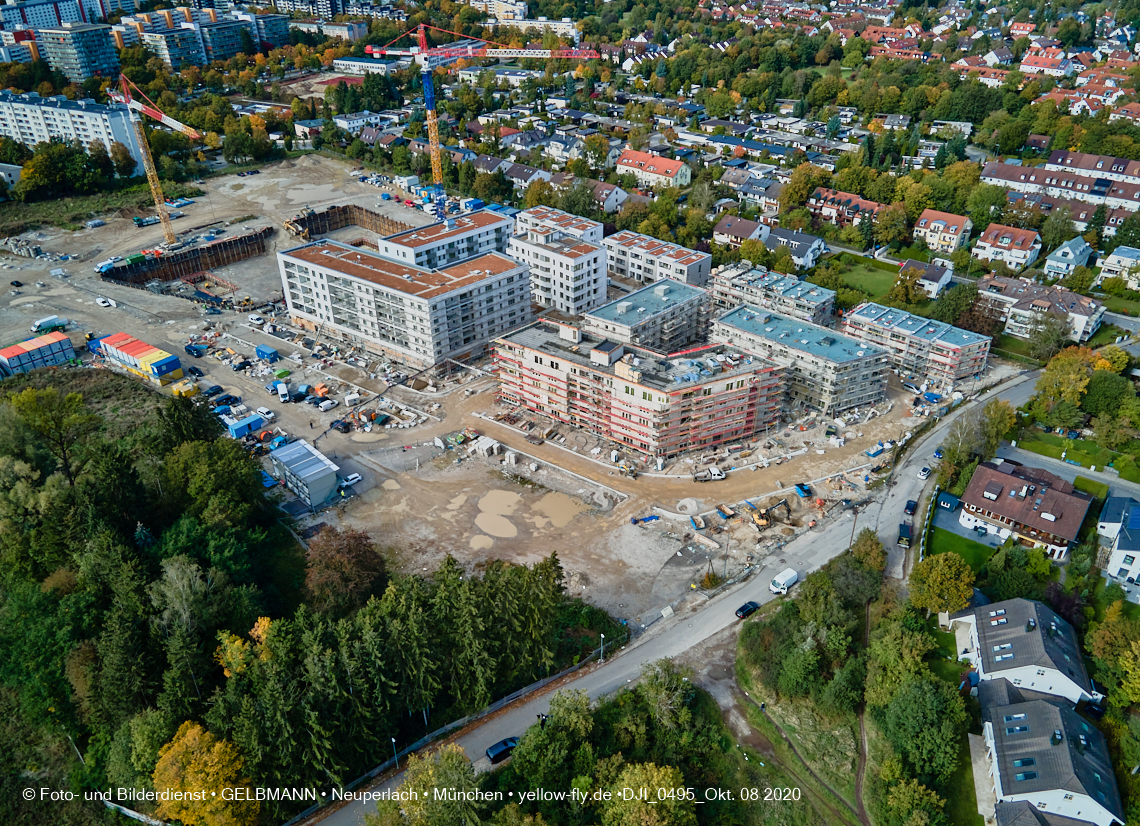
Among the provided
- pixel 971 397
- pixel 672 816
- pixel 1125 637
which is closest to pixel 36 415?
pixel 672 816

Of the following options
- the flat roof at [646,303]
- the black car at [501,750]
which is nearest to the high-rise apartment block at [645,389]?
the flat roof at [646,303]

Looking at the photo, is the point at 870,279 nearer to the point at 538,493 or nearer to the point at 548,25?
the point at 538,493

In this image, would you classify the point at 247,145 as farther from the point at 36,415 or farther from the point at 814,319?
the point at 814,319

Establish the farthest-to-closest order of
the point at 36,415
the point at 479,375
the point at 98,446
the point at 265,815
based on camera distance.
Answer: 1. the point at 479,375
2. the point at 36,415
3. the point at 98,446
4. the point at 265,815

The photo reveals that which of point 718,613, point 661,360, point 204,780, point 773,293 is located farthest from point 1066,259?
point 204,780

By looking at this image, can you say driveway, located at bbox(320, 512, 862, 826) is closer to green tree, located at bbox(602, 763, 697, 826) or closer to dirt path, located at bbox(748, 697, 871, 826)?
dirt path, located at bbox(748, 697, 871, 826)

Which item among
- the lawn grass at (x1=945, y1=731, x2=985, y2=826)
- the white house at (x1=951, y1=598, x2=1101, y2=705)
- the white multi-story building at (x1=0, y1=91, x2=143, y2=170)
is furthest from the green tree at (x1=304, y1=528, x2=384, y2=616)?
the white multi-story building at (x1=0, y1=91, x2=143, y2=170)
